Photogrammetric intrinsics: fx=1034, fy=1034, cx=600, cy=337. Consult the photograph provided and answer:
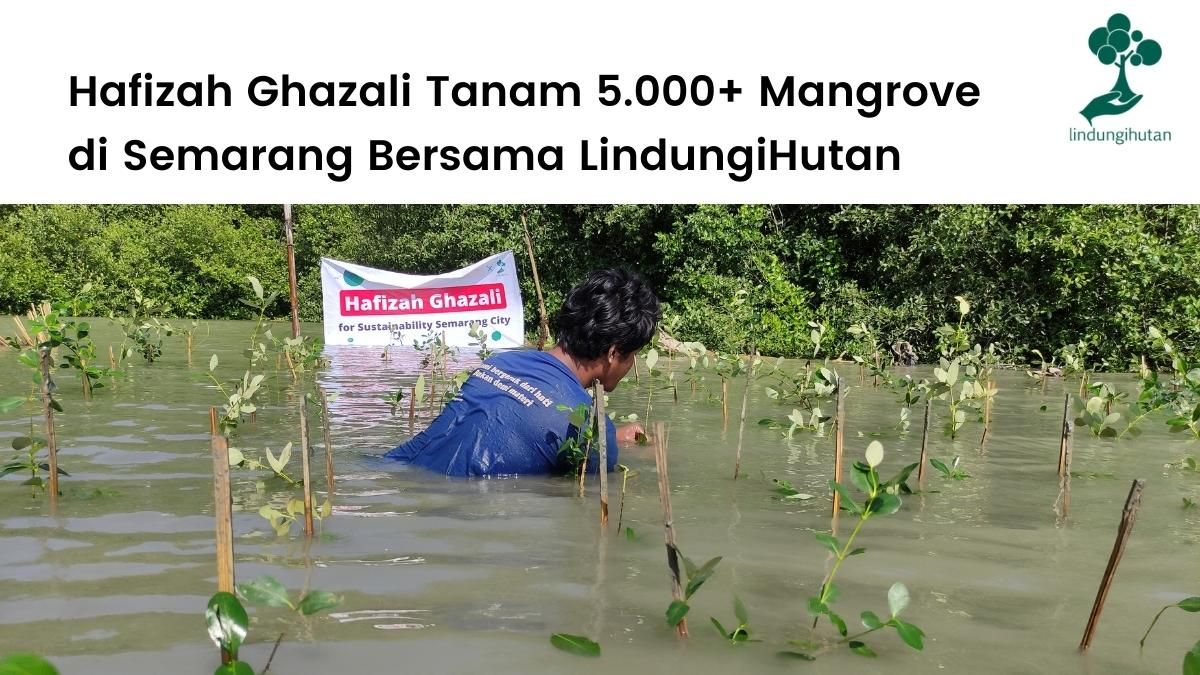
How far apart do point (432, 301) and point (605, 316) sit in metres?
11.8

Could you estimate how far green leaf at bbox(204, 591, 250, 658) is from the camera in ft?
7.15

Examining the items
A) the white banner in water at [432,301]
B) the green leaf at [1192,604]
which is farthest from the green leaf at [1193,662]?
the white banner in water at [432,301]

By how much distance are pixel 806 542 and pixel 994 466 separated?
2235 mm

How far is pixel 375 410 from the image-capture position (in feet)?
24.9

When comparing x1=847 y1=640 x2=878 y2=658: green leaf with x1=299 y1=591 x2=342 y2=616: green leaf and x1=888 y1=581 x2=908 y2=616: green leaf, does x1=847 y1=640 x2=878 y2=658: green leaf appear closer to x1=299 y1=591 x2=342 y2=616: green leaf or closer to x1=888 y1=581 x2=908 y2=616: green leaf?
x1=888 y1=581 x2=908 y2=616: green leaf

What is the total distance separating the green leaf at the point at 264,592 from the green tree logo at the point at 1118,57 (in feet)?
38.5

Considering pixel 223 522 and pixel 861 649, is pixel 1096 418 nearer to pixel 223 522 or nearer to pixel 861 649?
pixel 861 649

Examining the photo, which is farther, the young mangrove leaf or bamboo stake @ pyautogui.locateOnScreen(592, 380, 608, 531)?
bamboo stake @ pyautogui.locateOnScreen(592, 380, 608, 531)

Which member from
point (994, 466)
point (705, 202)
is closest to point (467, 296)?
point (705, 202)

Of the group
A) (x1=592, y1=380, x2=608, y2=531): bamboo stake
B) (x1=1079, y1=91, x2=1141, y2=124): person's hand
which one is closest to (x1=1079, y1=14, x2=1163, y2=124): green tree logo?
(x1=1079, y1=91, x2=1141, y2=124): person's hand

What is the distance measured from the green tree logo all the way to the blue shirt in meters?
9.62

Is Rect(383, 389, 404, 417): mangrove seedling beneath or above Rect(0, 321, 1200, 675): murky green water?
above

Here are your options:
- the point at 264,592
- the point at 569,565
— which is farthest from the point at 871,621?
the point at 264,592

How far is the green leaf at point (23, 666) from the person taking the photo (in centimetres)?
175
